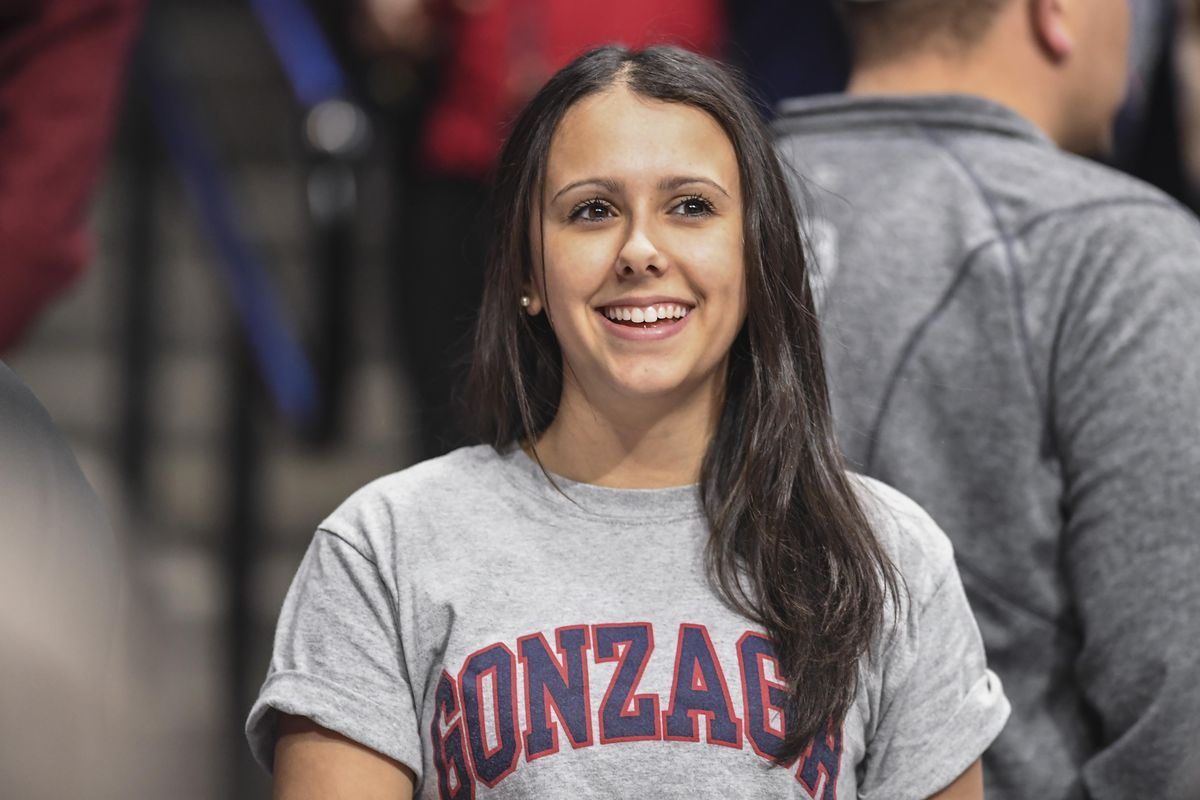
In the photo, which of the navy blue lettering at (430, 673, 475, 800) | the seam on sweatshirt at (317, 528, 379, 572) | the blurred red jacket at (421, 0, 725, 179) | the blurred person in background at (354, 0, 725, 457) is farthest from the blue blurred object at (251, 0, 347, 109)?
the navy blue lettering at (430, 673, 475, 800)

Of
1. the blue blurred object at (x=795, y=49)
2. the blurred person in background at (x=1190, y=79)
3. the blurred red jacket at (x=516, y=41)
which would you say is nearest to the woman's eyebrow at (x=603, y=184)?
the blue blurred object at (x=795, y=49)

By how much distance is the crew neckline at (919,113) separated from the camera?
93.5 inches

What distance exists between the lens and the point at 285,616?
187 cm

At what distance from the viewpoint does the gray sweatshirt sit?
2127 mm

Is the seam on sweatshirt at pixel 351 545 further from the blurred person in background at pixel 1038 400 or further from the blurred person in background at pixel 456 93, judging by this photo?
the blurred person in background at pixel 456 93

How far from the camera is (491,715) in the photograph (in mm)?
1788

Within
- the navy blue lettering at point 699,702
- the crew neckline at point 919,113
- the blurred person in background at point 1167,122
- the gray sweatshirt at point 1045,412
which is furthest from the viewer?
the blurred person in background at point 1167,122

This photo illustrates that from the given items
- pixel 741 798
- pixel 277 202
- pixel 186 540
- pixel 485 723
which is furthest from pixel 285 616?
pixel 277 202

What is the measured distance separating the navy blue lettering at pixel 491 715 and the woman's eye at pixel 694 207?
50 cm

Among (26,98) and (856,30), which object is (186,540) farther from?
(856,30)

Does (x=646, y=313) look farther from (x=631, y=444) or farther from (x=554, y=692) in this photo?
(x=554, y=692)

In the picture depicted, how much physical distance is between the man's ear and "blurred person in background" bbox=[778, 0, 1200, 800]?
15 centimetres

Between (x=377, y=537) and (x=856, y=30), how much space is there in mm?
1110

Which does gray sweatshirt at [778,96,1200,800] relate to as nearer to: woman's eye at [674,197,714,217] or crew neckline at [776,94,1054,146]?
crew neckline at [776,94,1054,146]
